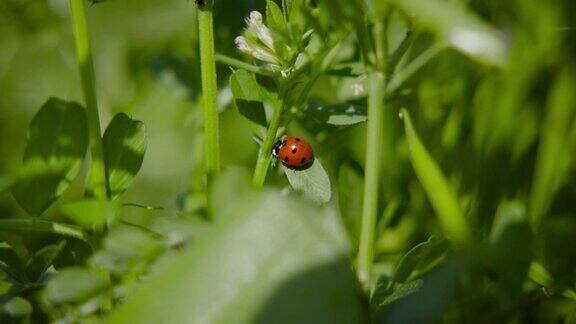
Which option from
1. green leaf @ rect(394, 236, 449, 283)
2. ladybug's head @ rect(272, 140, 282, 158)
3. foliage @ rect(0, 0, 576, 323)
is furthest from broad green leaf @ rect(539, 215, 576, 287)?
Answer: ladybug's head @ rect(272, 140, 282, 158)

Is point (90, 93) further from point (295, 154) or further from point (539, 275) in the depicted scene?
point (539, 275)

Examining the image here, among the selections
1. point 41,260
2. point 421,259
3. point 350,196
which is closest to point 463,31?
point 421,259

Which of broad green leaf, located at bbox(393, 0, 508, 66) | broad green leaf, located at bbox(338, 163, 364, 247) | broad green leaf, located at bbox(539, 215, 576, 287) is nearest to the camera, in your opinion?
broad green leaf, located at bbox(393, 0, 508, 66)

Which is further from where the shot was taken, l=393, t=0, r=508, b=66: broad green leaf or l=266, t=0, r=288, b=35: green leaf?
l=266, t=0, r=288, b=35: green leaf

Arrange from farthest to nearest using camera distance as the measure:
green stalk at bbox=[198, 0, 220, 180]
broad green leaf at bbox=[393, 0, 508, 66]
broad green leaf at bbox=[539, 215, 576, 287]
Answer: broad green leaf at bbox=[539, 215, 576, 287] < green stalk at bbox=[198, 0, 220, 180] < broad green leaf at bbox=[393, 0, 508, 66]

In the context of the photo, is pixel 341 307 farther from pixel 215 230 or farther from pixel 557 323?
pixel 557 323

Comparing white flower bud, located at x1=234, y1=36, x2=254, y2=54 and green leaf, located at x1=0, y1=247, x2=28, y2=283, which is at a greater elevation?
white flower bud, located at x1=234, y1=36, x2=254, y2=54

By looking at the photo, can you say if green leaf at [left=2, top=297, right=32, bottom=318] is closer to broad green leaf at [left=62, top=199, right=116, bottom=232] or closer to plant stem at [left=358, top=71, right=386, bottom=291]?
broad green leaf at [left=62, top=199, right=116, bottom=232]
